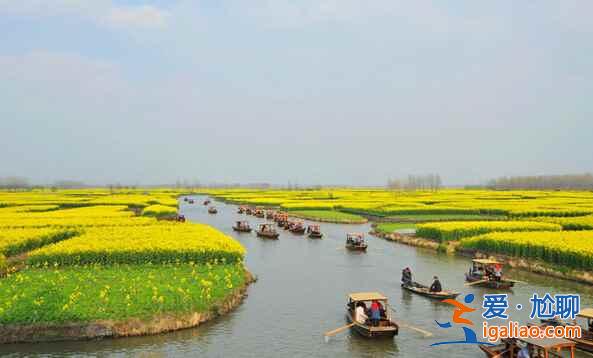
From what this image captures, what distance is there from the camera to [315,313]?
28.6m

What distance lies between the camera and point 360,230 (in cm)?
7462

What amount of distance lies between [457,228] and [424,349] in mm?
35257

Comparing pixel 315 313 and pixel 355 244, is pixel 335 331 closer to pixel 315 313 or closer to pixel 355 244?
pixel 315 313

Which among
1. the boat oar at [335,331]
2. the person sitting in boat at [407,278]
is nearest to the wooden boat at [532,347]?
the boat oar at [335,331]

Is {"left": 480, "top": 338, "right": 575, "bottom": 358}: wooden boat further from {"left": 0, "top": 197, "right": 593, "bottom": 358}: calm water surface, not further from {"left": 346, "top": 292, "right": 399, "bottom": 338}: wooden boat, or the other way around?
{"left": 346, "top": 292, "right": 399, "bottom": 338}: wooden boat

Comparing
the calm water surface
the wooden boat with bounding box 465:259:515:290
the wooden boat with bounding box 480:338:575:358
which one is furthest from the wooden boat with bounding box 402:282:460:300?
the wooden boat with bounding box 480:338:575:358

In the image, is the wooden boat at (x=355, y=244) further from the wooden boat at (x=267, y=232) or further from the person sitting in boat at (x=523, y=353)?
the person sitting in boat at (x=523, y=353)

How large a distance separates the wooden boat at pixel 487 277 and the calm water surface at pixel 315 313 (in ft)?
3.09

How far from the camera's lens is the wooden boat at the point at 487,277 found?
3469 cm

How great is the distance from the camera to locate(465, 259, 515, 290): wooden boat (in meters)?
34.7

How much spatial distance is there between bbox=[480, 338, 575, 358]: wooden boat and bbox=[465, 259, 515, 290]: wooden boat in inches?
525

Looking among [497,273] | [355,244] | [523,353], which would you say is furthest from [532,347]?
[355,244]

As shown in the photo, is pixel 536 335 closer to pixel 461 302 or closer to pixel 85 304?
pixel 461 302

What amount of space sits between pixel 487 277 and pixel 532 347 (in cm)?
1724
